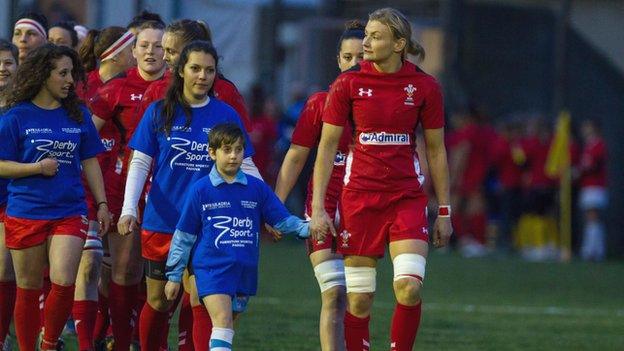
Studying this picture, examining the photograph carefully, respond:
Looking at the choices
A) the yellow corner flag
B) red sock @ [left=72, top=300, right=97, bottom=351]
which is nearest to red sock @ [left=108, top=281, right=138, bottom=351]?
red sock @ [left=72, top=300, right=97, bottom=351]

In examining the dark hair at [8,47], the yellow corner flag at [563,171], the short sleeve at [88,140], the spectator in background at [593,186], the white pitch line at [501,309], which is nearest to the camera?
the short sleeve at [88,140]

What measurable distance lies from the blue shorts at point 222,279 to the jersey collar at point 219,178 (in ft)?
1.49

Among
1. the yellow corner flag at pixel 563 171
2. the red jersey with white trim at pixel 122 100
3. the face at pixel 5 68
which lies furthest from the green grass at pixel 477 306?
the face at pixel 5 68

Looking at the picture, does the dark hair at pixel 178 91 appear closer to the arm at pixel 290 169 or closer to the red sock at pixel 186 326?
the arm at pixel 290 169

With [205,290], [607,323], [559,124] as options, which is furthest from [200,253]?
[559,124]

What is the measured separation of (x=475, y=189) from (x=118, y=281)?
15155 millimetres

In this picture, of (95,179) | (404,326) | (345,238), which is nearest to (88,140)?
(95,179)

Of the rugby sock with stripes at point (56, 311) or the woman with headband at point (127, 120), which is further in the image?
the woman with headband at point (127, 120)

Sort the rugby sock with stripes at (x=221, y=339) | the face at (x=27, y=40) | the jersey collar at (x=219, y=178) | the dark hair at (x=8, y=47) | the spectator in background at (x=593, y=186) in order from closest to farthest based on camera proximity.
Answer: the rugby sock with stripes at (x=221, y=339) < the jersey collar at (x=219, y=178) < the dark hair at (x=8, y=47) < the face at (x=27, y=40) < the spectator in background at (x=593, y=186)

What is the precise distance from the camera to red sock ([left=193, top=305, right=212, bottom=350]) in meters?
8.86

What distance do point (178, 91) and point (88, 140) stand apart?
65 centimetres

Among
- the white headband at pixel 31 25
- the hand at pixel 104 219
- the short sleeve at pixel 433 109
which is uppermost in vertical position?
the white headband at pixel 31 25

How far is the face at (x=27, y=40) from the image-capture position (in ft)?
37.4

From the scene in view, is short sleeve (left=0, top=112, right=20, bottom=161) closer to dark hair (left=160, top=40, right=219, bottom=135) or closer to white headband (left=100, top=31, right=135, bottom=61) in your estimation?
dark hair (left=160, top=40, right=219, bottom=135)
